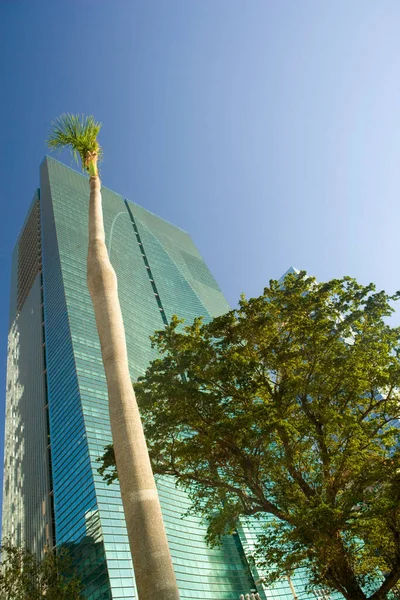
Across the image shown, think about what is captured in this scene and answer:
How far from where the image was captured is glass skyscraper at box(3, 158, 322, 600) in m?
50.0

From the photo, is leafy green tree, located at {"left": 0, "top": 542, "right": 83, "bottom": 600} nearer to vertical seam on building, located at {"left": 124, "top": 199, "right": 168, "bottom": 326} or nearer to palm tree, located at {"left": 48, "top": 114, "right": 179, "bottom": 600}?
palm tree, located at {"left": 48, "top": 114, "right": 179, "bottom": 600}

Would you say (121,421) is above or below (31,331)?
below

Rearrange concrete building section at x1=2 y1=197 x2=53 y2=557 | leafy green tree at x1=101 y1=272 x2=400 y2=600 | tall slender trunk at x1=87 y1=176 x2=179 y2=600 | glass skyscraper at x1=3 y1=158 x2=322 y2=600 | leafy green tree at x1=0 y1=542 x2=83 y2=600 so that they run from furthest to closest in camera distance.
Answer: concrete building section at x1=2 y1=197 x2=53 y2=557, glass skyscraper at x1=3 y1=158 x2=322 y2=600, leafy green tree at x1=0 y1=542 x2=83 y2=600, leafy green tree at x1=101 y1=272 x2=400 y2=600, tall slender trunk at x1=87 y1=176 x2=179 y2=600

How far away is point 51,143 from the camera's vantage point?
572 inches

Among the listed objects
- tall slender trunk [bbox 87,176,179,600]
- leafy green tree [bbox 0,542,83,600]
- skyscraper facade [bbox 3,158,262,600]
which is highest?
skyscraper facade [bbox 3,158,262,600]

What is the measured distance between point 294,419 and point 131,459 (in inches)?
417

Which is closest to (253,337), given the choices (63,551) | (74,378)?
(63,551)

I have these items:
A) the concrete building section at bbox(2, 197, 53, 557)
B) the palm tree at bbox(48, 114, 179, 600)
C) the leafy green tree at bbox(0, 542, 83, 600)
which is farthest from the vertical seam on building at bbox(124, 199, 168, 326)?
the palm tree at bbox(48, 114, 179, 600)

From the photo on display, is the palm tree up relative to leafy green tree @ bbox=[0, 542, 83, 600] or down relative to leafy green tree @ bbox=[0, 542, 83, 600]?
down

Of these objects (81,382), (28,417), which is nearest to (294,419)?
(81,382)

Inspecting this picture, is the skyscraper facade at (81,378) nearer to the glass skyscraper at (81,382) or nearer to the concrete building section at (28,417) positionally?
the glass skyscraper at (81,382)

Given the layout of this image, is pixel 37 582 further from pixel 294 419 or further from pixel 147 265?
pixel 147 265

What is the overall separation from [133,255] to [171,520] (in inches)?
2551

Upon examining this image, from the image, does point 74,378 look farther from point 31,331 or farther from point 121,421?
point 121,421
